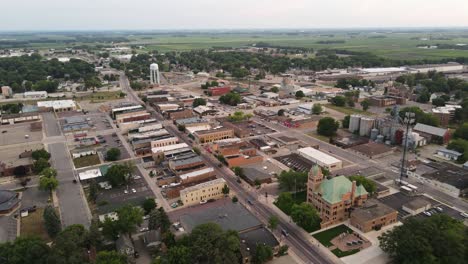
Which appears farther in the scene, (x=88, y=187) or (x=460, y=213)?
(x=88, y=187)

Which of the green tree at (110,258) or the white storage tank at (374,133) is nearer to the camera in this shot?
the green tree at (110,258)

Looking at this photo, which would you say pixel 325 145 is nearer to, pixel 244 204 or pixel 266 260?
pixel 244 204

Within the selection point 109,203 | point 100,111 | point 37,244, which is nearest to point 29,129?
point 100,111

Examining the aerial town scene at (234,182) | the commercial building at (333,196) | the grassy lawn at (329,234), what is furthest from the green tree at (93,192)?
the grassy lawn at (329,234)

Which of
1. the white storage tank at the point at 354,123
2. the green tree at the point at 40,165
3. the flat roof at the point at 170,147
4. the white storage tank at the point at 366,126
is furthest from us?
the white storage tank at the point at 354,123

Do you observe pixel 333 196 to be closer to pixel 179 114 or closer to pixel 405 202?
pixel 405 202

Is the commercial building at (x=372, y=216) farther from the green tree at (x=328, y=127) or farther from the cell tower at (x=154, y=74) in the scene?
the cell tower at (x=154, y=74)

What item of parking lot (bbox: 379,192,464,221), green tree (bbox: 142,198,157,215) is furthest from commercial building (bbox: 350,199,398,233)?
green tree (bbox: 142,198,157,215)
